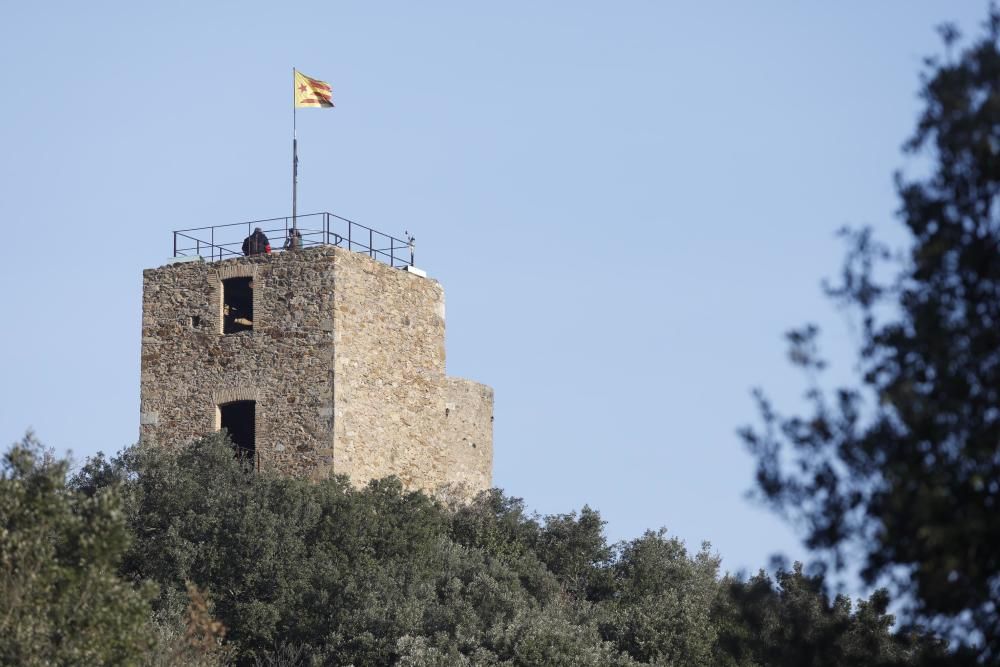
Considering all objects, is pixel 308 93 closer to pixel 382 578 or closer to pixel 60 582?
pixel 382 578

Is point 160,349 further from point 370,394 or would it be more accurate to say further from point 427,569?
point 427,569

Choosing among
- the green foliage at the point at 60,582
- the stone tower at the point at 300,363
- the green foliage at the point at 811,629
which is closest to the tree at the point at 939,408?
the green foliage at the point at 811,629

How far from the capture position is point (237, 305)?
1329 inches

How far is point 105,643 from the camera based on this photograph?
18203 millimetres

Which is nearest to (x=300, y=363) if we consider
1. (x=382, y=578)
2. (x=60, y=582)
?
(x=382, y=578)

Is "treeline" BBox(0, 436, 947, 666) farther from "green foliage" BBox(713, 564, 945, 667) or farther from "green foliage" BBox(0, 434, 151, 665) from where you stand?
"green foliage" BBox(713, 564, 945, 667)

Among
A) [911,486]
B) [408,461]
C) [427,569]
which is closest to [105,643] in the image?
[911,486]

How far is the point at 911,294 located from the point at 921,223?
52 centimetres

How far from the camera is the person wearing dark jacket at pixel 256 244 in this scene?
34.1 meters

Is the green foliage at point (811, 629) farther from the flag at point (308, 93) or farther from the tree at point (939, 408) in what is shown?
the flag at point (308, 93)

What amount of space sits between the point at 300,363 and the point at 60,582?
14141 mm

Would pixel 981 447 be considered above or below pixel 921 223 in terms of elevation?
below

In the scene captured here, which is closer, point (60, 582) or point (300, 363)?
point (60, 582)

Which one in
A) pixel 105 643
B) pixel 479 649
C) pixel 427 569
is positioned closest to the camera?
pixel 105 643
